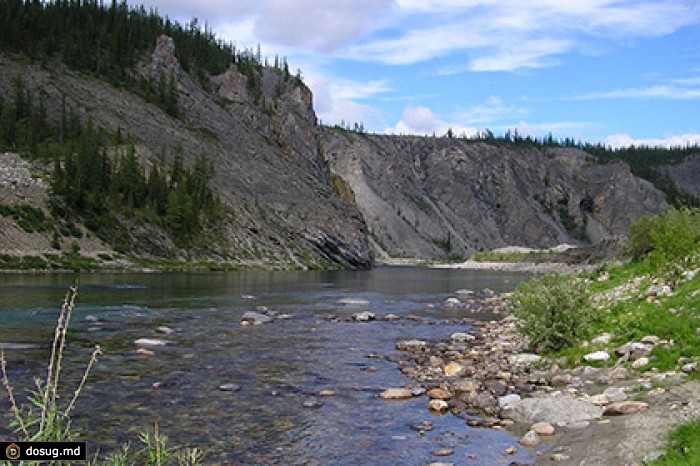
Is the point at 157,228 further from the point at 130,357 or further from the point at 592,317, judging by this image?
the point at 592,317

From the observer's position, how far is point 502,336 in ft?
83.9

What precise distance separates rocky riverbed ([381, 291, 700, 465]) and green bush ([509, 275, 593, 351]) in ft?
2.49

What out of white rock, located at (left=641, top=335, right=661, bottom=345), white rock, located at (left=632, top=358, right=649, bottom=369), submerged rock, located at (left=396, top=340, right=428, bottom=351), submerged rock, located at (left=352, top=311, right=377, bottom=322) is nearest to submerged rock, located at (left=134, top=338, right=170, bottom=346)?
submerged rock, located at (left=396, top=340, right=428, bottom=351)

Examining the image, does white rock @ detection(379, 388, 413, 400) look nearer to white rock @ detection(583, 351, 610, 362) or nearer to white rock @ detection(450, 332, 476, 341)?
white rock @ detection(583, 351, 610, 362)

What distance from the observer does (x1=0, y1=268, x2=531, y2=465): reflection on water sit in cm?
1211

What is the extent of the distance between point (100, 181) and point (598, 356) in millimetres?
80410

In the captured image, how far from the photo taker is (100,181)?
85375mm

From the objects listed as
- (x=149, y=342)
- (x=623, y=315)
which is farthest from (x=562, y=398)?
(x=149, y=342)

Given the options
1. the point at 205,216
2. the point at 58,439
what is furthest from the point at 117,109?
the point at 58,439

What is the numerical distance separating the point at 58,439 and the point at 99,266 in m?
67.3

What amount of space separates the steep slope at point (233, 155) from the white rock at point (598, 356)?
7027 cm

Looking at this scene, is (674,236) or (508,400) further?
(674,236)

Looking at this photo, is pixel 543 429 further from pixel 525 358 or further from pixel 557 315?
pixel 557 315

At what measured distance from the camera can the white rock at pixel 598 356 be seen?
17.2 meters
